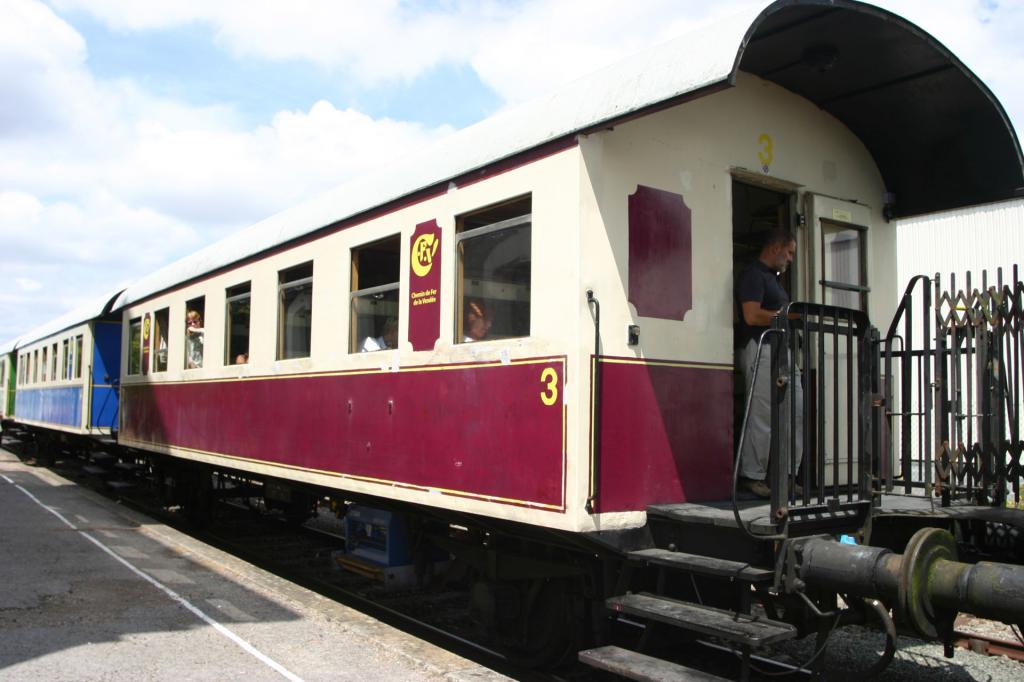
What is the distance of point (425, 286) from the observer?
223 inches

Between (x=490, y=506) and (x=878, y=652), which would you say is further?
(x=878, y=652)

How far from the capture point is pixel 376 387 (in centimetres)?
614

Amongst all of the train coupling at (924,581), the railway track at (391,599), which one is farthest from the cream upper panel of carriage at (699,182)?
the railway track at (391,599)

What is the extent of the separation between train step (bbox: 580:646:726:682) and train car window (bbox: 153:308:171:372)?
8156 millimetres

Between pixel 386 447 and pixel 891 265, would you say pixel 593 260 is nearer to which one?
pixel 386 447

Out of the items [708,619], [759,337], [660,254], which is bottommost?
[708,619]

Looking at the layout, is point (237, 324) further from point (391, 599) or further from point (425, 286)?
point (425, 286)

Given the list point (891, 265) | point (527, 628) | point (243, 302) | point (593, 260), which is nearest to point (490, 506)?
point (527, 628)

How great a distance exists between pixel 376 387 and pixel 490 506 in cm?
159

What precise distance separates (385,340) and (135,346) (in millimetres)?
7643

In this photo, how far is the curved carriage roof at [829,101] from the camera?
4117mm

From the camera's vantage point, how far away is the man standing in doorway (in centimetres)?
470

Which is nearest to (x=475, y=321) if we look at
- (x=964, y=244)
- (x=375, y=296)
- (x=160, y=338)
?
(x=375, y=296)

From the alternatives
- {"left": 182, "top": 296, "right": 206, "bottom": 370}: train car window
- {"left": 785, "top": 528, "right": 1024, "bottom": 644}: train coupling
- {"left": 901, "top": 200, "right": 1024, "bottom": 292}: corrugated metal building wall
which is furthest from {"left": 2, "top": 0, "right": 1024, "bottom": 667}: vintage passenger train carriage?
{"left": 901, "top": 200, "right": 1024, "bottom": 292}: corrugated metal building wall
